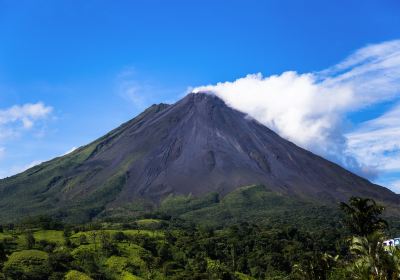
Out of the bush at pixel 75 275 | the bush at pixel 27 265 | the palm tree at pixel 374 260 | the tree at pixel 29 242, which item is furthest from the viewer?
the tree at pixel 29 242

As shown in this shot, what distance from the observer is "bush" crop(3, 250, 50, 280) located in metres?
89.4

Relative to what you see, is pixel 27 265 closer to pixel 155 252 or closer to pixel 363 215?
pixel 155 252

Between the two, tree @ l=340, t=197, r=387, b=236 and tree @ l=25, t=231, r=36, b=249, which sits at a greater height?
tree @ l=25, t=231, r=36, b=249

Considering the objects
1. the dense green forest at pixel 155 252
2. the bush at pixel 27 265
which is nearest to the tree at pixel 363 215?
the dense green forest at pixel 155 252

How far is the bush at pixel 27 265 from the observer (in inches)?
3521

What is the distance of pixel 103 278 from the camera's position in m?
100

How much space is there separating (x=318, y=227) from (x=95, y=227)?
293 ft

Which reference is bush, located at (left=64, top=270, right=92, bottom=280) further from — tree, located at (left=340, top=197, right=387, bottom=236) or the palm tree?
the palm tree

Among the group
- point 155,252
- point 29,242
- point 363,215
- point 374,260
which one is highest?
point 29,242

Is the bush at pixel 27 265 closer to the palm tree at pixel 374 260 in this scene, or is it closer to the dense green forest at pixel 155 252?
the dense green forest at pixel 155 252

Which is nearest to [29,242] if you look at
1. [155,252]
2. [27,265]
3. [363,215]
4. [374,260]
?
[27,265]

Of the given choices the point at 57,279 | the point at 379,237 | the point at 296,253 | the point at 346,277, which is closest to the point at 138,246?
the point at 57,279

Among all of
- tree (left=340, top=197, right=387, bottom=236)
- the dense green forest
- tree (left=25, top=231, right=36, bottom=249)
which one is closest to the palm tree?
tree (left=340, top=197, right=387, bottom=236)

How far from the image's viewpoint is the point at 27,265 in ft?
320
